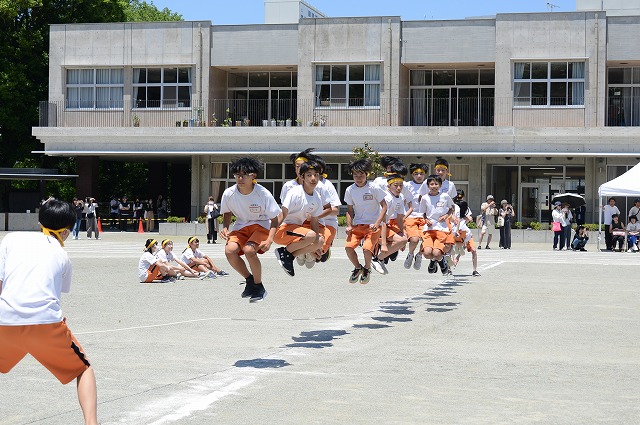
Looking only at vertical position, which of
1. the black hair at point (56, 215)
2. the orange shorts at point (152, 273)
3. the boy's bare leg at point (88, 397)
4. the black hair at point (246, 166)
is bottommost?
the orange shorts at point (152, 273)

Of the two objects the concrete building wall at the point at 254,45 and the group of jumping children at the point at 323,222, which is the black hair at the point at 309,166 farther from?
the concrete building wall at the point at 254,45

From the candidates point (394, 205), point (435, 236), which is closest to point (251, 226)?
point (394, 205)

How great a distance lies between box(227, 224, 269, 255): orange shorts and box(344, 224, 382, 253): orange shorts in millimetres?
3446

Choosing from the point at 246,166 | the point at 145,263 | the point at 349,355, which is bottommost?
the point at 349,355

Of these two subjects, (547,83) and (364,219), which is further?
(547,83)

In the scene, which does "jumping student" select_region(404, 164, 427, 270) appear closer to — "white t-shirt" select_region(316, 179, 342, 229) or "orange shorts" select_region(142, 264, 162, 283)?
"white t-shirt" select_region(316, 179, 342, 229)

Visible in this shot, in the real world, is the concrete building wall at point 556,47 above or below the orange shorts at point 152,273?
above

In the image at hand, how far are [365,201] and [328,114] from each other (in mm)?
35916

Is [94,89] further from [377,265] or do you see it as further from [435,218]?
[377,265]

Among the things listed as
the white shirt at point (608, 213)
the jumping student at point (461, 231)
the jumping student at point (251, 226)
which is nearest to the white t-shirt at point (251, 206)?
the jumping student at point (251, 226)

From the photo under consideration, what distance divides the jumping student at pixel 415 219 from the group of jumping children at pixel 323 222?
0.06 feet

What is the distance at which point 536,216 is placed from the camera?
167ft

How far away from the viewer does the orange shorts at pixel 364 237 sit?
15945 mm

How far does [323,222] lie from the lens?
1482 cm
